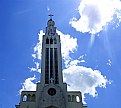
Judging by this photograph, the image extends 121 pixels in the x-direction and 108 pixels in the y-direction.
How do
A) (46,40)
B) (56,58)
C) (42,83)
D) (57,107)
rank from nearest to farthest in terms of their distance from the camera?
(57,107) → (42,83) → (56,58) → (46,40)

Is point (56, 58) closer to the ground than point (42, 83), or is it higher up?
higher up

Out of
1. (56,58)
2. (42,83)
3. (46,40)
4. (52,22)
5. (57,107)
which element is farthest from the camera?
(52,22)

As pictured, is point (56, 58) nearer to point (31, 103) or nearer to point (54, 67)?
point (54, 67)

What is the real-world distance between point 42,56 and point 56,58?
377 cm

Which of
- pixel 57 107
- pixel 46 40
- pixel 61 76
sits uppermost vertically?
pixel 46 40

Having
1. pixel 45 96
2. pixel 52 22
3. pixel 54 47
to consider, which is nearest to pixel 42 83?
pixel 45 96

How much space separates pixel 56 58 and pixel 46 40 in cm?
775

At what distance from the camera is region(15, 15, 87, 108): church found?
213 feet

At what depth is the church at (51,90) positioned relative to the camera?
64812 millimetres

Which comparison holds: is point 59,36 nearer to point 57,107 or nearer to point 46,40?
point 46,40

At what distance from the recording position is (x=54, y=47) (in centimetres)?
7775

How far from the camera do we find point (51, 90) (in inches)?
2650

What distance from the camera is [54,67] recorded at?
7275 cm

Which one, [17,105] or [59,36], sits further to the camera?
[59,36]
